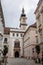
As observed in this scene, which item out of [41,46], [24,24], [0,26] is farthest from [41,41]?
[24,24]

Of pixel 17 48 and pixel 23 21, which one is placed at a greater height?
pixel 23 21

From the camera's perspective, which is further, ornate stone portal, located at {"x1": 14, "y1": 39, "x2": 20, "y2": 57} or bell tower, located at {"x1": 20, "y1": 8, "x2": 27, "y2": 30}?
bell tower, located at {"x1": 20, "y1": 8, "x2": 27, "y2": 30}

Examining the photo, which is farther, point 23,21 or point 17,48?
point 23,21

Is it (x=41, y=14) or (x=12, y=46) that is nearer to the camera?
(x=41, y=14)

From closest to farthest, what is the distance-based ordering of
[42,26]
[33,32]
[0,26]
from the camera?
[0,26] → [42,26] → [33,32]

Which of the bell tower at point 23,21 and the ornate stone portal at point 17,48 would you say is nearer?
the ornate stone portal at point 17,48

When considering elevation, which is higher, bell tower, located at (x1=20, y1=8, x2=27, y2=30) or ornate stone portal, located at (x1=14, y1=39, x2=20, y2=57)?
bell tower, located at (x1=20, y1=8, x2=27, y2=30)

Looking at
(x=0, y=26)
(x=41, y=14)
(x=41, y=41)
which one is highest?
(x=41, y=14)

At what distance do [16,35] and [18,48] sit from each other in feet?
16.7

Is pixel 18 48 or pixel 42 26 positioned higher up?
pixel 42 26

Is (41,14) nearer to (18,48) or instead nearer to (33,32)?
(33,32)

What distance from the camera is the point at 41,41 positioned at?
1300 inches

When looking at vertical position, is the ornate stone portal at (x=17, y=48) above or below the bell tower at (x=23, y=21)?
below

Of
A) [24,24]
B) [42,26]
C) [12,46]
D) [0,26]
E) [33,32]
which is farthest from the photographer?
[24,24]
